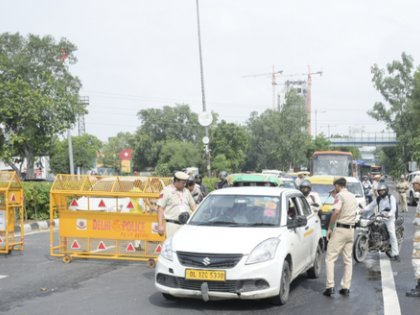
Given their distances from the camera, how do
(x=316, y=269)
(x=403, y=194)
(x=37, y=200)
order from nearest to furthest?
(x=316, y=269) < (x=37, y=200) < (x=403, y=194)

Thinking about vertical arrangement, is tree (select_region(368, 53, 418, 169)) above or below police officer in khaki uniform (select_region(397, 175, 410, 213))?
above

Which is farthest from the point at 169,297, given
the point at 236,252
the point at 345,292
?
the point at 345,292

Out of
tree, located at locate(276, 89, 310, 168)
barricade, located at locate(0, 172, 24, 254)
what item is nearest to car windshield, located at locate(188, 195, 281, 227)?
barricade, located at locate(0, 172, 24, 254)

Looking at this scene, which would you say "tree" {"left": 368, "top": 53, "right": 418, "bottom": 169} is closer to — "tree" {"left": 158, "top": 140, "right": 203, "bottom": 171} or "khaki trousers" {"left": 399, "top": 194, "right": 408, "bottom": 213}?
"tree" {"left": 158, "top": 140, "right": 203, "bottom": 171}

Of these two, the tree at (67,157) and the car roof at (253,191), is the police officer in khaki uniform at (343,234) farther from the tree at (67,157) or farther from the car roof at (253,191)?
the tree at (67,157)

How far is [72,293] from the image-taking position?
749 centimetres

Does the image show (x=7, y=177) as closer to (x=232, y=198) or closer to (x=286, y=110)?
(x=232, y=198)

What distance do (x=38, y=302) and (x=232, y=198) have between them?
2.91 metres

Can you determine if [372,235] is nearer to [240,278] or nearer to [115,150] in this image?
[240,278]

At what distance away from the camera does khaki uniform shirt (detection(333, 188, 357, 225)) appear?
Answer: 7402 mm

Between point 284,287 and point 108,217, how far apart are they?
4338mm

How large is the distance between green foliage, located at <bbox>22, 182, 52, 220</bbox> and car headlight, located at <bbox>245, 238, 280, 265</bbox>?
12.0 meters

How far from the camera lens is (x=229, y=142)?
7806 cm

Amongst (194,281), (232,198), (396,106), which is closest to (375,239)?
(232,198)
